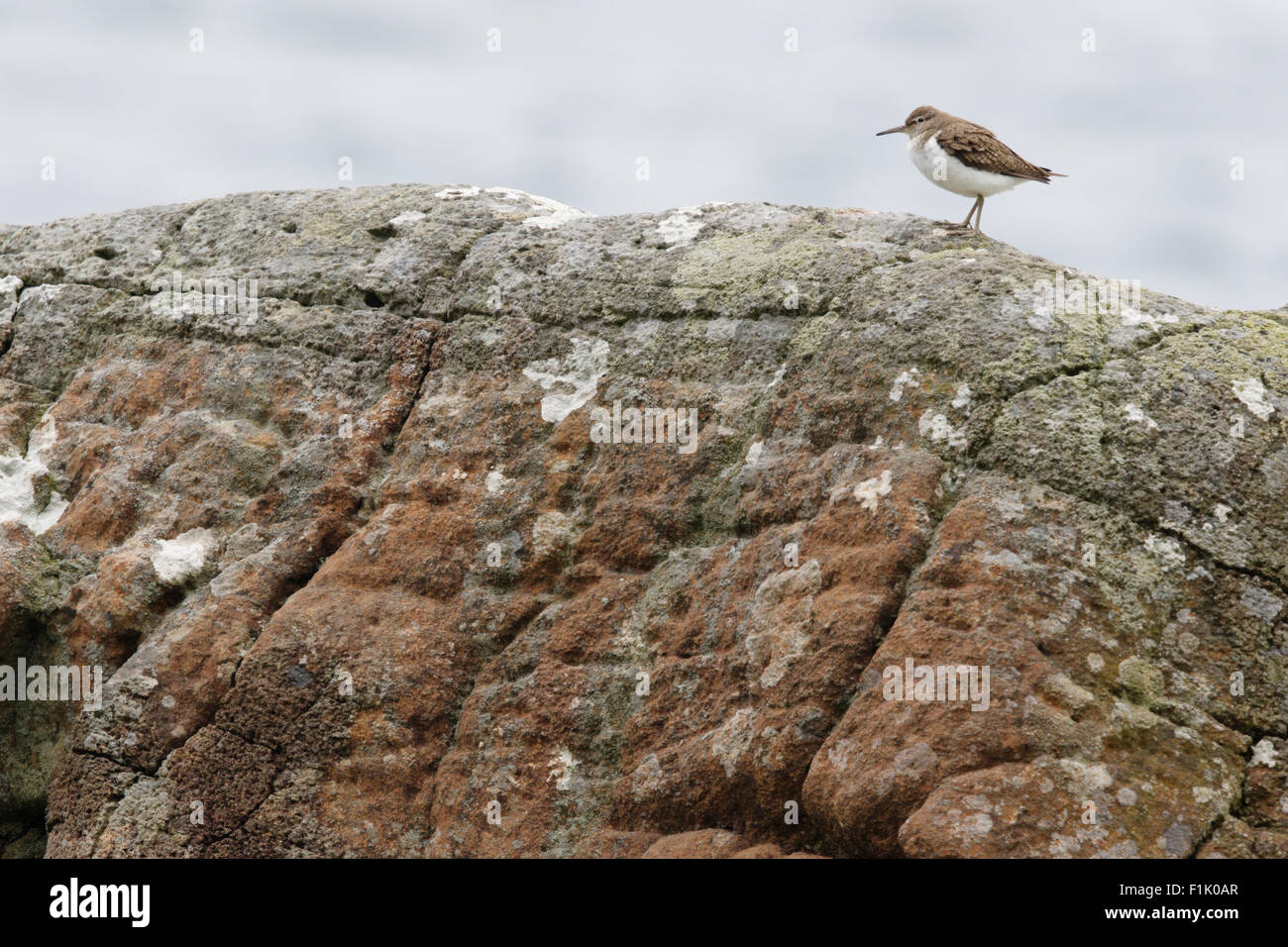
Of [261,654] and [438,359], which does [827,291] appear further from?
[261,654]

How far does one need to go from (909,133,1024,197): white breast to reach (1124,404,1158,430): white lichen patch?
2645mm

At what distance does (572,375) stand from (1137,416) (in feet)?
12.9

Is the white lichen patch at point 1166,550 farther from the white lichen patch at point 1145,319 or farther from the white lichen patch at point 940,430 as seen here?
the white lichen patch at point 1145,319

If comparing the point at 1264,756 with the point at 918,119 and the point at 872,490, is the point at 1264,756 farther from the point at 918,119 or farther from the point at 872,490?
the point at 918,119

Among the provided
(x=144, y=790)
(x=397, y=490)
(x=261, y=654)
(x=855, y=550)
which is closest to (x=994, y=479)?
(x=855, y=550)

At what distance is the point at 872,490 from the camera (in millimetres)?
7691

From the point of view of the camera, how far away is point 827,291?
905 cm

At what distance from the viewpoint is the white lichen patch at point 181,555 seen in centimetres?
919

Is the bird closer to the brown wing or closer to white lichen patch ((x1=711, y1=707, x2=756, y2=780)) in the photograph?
the brown wing

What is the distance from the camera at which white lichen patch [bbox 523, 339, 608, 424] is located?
9.23 meters

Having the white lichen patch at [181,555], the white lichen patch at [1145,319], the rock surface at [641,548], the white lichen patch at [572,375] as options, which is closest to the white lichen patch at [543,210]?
the rock surface at [641,548]

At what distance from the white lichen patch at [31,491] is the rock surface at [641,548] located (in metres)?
0.04

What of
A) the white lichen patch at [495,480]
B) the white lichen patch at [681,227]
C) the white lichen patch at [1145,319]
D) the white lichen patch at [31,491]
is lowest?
the white lichen patch at [31,491]

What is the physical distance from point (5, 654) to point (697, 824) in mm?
5701
